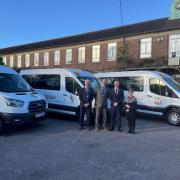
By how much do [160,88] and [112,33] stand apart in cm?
2141

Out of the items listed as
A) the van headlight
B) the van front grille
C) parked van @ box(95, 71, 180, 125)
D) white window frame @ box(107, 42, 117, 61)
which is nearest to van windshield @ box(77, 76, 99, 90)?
parked van @ box(95, 71, 180, 125)

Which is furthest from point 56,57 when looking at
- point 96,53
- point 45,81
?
point 45,81

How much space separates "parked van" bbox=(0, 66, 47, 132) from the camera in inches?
386

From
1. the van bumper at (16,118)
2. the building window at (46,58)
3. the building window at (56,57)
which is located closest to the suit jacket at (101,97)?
the van bumper at (16,118)

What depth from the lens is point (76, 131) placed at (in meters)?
10.8

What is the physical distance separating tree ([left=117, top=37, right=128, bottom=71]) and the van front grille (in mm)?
20624

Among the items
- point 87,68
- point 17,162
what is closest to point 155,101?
point 17,162

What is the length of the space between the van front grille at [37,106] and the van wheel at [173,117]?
5.42 meters

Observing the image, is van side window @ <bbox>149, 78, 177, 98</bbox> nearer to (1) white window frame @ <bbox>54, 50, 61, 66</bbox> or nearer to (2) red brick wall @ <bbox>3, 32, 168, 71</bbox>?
(2) red brick wall @ <bbox>3, 32, 168, 71</bbox>

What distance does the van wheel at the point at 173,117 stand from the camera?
42.6 ft

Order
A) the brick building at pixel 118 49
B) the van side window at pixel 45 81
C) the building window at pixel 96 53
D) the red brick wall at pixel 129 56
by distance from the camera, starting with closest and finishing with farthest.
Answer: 1. the van side window at pixel 45 81
2. the brick building at pixel 118 49
3. the red brick wall at pixel 129 56
4. the building window at pixel 96 53

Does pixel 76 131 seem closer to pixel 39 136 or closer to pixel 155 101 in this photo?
pixel 39 136

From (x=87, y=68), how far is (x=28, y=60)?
11.4 meters

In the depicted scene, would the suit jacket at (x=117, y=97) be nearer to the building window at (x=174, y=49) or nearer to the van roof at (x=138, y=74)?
the van roof at (x=138, y=74)
